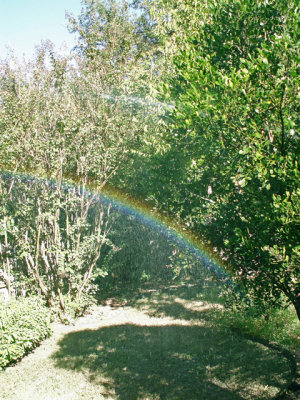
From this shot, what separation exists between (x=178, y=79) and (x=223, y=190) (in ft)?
8.76

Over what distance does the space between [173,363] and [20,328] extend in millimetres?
4269

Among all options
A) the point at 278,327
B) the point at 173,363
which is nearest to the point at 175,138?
the point at 173,363

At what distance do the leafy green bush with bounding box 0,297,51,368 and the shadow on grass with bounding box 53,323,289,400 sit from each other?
813mm

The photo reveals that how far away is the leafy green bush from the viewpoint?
28.5 feet

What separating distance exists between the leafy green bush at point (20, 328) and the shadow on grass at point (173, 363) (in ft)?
2.67

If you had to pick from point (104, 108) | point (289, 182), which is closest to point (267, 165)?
point (289, 182)

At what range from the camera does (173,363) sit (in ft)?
29.1

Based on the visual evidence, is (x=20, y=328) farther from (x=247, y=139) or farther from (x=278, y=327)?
(x=247, y=139)

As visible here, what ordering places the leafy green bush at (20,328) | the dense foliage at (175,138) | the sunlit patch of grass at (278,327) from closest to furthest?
the dense foliage at (175,138) → the leafy green bush at (20,328) → the sunlit patch of grass at (278,327)

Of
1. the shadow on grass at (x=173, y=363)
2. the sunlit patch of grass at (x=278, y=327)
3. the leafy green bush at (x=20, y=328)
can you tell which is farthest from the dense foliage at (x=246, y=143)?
the leafy green bush at (x=20, y=328)

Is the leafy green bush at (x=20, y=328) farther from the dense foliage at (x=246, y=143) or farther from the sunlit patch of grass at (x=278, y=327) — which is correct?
the sunlit patch of grass at (x=278, y=327)

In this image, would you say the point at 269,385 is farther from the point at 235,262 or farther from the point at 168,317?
the point at 168,317

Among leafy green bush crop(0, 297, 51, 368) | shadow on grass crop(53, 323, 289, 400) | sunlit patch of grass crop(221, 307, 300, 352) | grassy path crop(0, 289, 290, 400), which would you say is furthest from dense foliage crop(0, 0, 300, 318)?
shadow on grass crop(53, 323, 289, 400)

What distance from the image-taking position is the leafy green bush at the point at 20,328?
8.70 m
